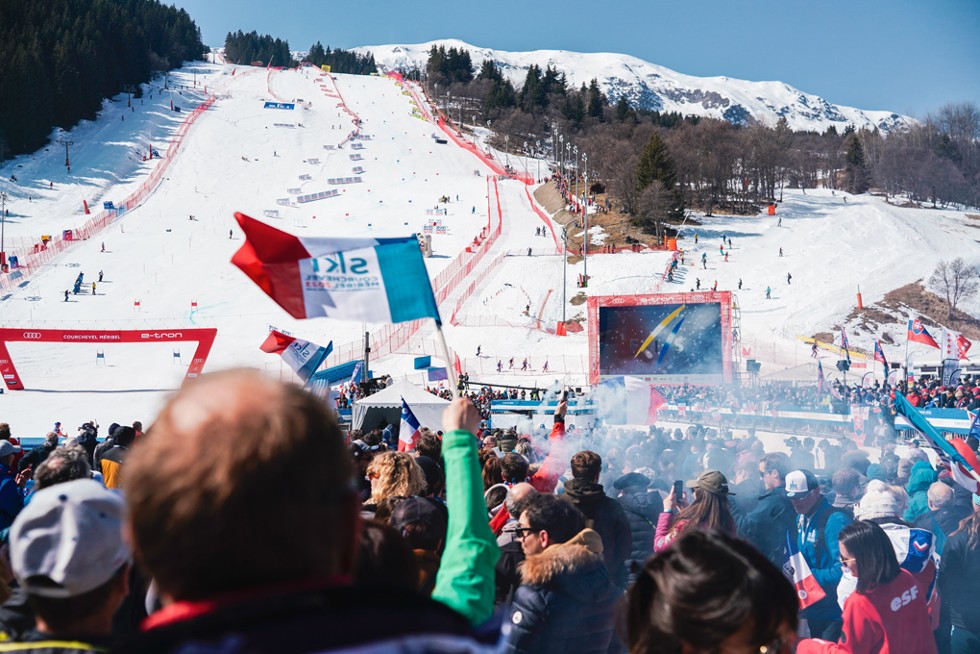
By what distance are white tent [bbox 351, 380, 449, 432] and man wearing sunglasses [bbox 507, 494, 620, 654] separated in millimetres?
10901

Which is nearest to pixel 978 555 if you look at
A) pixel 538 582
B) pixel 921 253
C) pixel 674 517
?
pixel 674 517

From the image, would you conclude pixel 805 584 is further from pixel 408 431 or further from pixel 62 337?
pixel 62 337

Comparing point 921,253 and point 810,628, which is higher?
point 810,628

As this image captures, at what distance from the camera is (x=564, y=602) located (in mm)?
3271

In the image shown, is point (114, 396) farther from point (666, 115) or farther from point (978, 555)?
point (666, 115)

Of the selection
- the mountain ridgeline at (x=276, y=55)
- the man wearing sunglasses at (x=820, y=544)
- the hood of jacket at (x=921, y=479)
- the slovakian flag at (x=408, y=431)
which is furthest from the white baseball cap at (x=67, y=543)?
the mountain ridgeline at (x=276, y=55)

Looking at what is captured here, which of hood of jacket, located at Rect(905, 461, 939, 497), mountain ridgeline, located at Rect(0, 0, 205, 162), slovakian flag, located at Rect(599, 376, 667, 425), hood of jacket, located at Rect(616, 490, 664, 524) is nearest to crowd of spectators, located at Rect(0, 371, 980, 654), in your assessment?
hood of jacket, located at Rect(616, 490, 664, 524)

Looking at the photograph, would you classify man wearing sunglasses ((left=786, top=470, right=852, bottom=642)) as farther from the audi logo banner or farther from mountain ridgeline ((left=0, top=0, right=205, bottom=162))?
mountain ridgeline ((left=0, top=0, right=205, bottom=162))

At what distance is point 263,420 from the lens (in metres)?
1.16

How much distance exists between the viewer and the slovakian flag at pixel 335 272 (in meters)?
3.94

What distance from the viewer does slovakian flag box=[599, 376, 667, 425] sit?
51.6 feet

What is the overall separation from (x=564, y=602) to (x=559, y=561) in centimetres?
17

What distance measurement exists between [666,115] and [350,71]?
228 feet

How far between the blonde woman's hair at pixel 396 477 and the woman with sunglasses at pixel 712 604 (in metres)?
2.02
